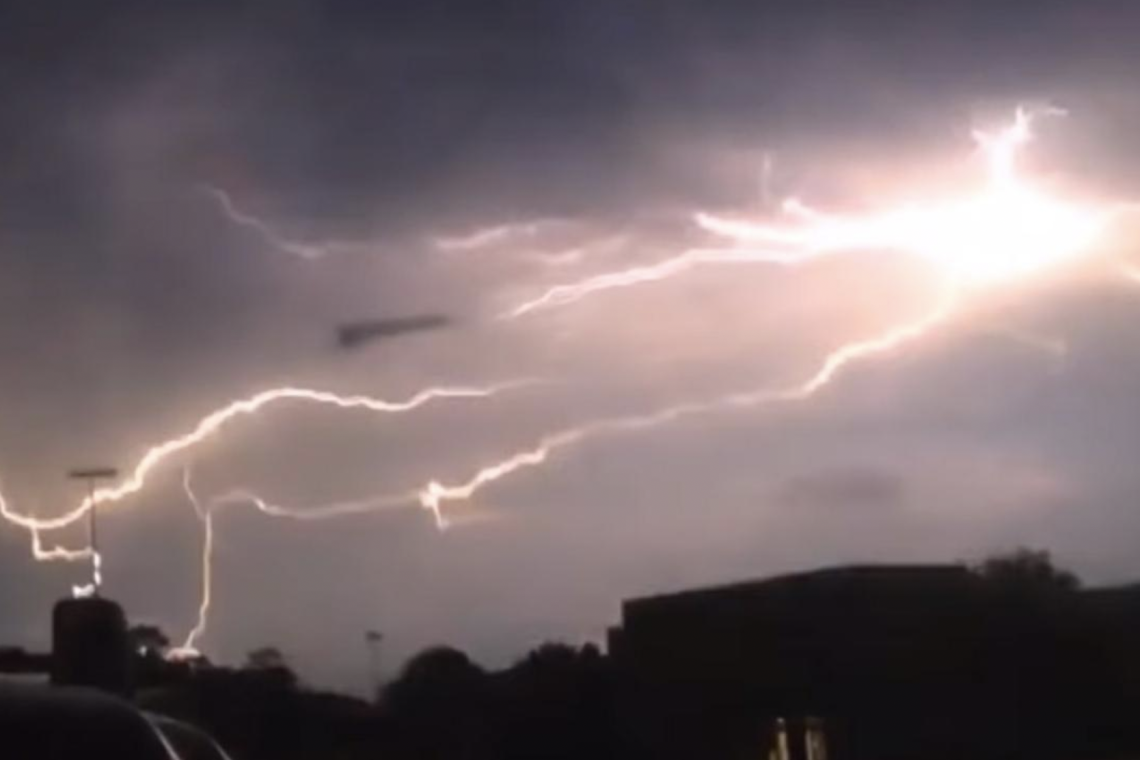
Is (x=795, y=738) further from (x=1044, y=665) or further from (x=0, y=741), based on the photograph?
(x=1044, y=665)

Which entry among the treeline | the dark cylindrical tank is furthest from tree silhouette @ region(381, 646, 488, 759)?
the dark cylindrical tank

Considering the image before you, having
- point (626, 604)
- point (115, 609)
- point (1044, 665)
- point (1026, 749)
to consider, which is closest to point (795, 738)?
point (115, 609)

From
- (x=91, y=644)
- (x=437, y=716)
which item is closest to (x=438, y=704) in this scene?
(x=437, y=716)

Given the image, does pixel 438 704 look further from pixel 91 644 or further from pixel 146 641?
pixel 91 644

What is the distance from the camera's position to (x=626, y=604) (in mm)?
73625

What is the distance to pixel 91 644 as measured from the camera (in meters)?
20.2

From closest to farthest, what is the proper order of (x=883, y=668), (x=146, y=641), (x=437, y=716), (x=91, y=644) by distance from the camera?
(x=91, y=644) < (x=146, y=641) < (x=883, y=668) < (x=437, y=716)

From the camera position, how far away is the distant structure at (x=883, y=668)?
6519cm

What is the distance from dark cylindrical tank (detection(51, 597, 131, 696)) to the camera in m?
19.5

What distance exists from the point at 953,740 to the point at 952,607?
4.90 m

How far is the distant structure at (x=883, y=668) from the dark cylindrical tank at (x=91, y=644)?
42.2 metres

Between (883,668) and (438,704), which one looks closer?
(883,668)

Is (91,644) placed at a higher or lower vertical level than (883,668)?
lower

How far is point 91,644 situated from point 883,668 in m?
47.1
